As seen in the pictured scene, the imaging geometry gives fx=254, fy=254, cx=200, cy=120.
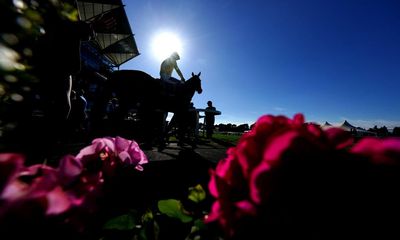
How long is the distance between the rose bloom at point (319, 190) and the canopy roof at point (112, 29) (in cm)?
2416

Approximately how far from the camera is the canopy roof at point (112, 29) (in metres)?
27.3

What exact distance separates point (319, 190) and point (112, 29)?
37.3m

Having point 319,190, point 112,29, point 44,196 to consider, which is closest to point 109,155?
point 44,196

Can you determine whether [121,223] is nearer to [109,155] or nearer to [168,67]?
[109,155]

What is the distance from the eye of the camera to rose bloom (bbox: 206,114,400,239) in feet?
1.13

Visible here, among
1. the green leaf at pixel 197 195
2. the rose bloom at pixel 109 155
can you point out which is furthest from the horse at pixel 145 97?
the green leaf at pixel 197 195

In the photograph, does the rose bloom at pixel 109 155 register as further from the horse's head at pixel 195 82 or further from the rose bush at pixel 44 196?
the horse's head at pixel 195 82

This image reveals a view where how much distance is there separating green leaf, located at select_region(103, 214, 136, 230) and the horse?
5.02 meters

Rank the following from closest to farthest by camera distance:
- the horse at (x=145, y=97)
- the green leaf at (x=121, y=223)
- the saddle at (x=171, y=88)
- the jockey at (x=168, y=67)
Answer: the green leaf at (x=121, y=223)
the horse at (x=145, y=97)
the saddle at (x=171, y=88)
the jockey at (x=168, y=67)

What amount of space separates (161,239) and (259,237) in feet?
1.78

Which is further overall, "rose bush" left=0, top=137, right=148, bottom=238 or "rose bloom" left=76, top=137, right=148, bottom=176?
"rose bloom" left=76, top=137, right=148, bottom=176

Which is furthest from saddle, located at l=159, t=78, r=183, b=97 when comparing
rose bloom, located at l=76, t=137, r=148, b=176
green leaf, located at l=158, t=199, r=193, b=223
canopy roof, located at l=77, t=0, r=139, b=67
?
canopy roof, located at l=77, t=0, r=139, b=67

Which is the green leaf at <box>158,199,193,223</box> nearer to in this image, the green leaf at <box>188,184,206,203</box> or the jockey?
the green leaf at <box>188,184,206,203</box>

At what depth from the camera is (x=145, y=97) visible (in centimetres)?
586
